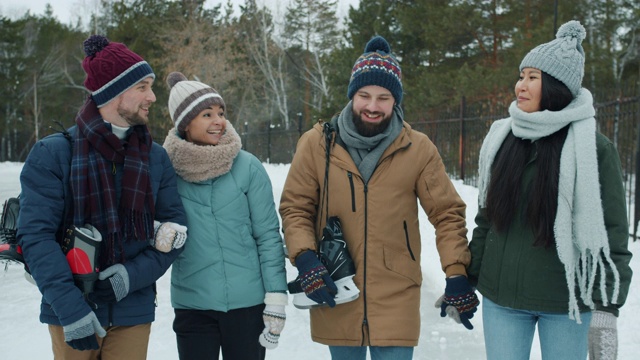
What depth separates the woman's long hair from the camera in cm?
219

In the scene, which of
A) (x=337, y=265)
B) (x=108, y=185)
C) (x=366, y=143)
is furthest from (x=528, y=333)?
(x=108, y=185)

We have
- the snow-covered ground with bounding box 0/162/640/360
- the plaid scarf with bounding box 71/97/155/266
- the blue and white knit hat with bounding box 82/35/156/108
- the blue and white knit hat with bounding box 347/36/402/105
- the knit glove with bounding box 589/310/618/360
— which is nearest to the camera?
the knit glove with bounding box 589/310/618/360

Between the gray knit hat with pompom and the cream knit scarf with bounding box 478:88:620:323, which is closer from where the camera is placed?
the cream knit scarf with bounding box 478:88:620:323

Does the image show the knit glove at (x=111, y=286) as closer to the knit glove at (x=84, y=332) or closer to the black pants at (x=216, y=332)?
the knit glove at (x=84, y=332)

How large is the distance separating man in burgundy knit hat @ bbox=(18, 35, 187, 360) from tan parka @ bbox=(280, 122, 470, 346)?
626 millimetres

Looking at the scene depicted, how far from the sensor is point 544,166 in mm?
2221

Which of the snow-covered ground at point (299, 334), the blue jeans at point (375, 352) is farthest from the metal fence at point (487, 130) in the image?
the blue jeans at point (375, 352)

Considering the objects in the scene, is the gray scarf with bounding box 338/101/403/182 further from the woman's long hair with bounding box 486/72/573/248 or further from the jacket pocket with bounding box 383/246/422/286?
the woman's long hair with bounding box 486/72/573/248

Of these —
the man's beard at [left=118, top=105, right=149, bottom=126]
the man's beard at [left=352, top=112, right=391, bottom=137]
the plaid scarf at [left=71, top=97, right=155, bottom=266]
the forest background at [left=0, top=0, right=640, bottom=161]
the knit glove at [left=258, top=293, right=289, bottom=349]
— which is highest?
the forest background at [left=0, top=0, right=640, bottom=161]

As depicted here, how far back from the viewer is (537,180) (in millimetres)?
2227

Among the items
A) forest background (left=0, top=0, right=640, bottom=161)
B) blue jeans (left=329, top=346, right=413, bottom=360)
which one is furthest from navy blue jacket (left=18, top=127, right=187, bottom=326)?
forest background (left=0, top=0, right=640, bottom=161)

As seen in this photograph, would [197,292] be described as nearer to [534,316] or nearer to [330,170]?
[330,170]

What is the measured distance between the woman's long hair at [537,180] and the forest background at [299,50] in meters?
4.80

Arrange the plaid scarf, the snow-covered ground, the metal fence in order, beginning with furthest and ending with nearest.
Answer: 1. the metal fence
2. the snow-covered ground
3. the plaid scarf
